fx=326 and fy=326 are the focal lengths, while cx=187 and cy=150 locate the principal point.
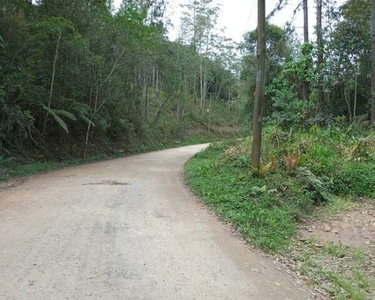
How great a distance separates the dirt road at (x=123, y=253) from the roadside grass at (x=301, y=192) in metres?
0.48

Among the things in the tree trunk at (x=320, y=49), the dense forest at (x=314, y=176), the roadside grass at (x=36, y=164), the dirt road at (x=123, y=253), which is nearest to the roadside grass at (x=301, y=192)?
the dense forest at (x=314, y=176)

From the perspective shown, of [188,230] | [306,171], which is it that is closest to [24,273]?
[188,230]

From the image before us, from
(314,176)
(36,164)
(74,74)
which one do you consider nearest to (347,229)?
(314,176)

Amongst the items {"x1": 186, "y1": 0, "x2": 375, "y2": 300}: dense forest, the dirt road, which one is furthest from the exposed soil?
the dirt road

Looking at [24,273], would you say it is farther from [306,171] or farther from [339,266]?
[306,171]

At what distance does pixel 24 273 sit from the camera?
3.73 m

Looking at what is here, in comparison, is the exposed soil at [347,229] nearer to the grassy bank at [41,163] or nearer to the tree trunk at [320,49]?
the grassy bank at [41,163]

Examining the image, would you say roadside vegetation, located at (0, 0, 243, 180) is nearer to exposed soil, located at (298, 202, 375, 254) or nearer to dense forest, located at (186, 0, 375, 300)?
dense forest, located at (186, 0, 375, 300)

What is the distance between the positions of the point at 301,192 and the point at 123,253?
15.6 feet

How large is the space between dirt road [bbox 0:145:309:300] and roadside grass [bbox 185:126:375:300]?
481 millimetres

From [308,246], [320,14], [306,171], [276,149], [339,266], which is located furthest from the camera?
[320,14]

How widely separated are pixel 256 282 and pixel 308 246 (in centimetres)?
184

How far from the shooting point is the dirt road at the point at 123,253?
3539 mm

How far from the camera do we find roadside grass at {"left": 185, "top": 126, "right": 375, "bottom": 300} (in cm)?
455
